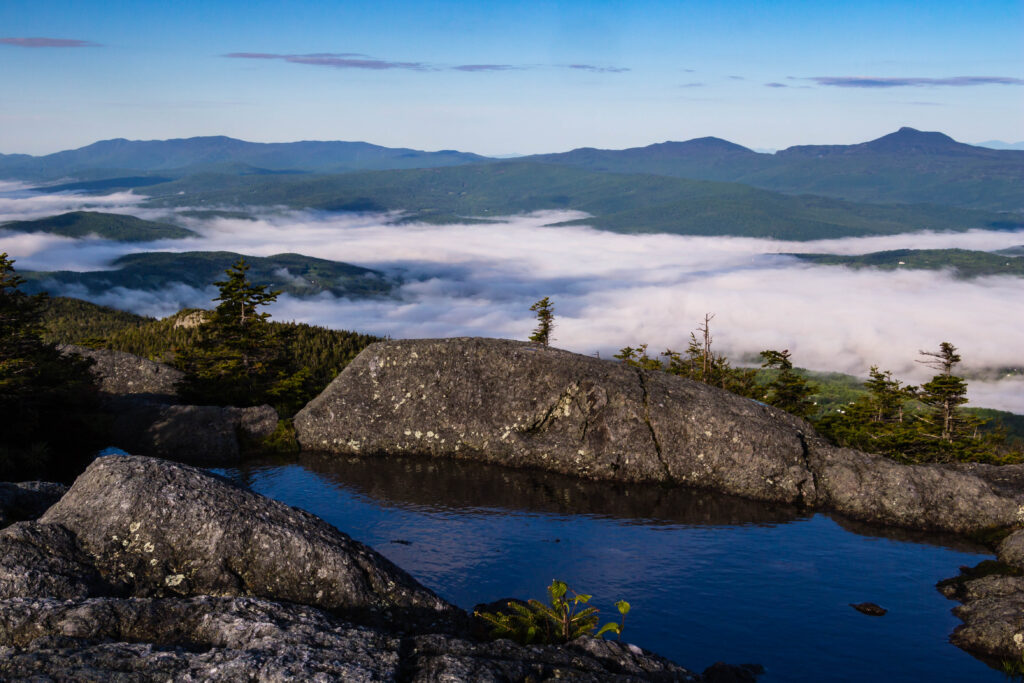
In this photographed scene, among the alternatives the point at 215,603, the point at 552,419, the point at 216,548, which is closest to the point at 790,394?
the point at 552,419

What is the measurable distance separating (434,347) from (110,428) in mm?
13300

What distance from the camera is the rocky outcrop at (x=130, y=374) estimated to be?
3831 cm

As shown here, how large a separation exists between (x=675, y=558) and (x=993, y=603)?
25.8ft

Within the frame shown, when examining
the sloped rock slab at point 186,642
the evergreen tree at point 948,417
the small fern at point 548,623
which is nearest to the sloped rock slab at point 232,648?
the sloped rock slab at point 186,642

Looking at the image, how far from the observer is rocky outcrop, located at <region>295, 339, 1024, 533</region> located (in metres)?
27.2

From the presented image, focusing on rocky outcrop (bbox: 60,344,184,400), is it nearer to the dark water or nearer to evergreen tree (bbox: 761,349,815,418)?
the dark water

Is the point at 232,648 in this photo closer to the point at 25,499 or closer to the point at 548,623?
Answer: the point at 548,623

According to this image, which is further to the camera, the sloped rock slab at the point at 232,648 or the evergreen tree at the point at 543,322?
the evergreen tree at the point at 543,322

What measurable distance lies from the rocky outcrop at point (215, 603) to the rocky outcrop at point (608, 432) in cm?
1521

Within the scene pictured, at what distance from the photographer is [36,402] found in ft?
91.4

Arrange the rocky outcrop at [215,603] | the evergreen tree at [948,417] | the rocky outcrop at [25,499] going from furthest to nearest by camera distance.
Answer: the evergreen tree at [948,417]
the rocky outcrop at [25,499]
the rocky outcrop at [215,603]

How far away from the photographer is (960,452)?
37062 millimetres

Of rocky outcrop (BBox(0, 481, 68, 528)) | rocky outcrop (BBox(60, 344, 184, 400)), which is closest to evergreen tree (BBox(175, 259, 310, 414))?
rocky outcrop (BBox(60, 344, 184, 400))

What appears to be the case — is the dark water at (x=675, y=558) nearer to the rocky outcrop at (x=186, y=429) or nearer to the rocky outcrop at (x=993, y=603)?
the rocky outcrop at (x=993, y=603)
